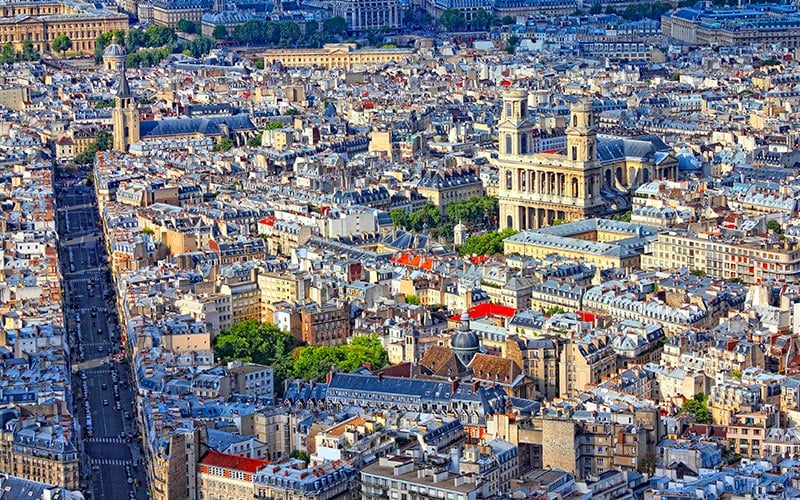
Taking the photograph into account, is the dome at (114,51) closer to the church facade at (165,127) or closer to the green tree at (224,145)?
the church facade at (165,127)

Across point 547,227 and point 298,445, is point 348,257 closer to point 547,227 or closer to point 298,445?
point 547,227

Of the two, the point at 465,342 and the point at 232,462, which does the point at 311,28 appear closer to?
the point at 465,342

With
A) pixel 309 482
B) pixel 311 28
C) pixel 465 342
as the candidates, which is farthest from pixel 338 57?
pixel 309 482

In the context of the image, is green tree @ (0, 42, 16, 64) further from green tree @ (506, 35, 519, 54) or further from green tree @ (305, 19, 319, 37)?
green tree @ (506, 35, 519, 54)

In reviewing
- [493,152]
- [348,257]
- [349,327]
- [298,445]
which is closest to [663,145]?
[493,152]

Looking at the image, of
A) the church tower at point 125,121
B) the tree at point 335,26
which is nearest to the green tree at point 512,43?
the tree at point 335,26

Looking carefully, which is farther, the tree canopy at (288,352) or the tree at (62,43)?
the tree at (62,43)

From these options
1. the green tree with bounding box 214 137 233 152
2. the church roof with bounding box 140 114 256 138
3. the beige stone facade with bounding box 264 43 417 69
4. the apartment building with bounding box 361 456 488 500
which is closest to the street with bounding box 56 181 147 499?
the apartment building with bounding box 361 456 488 500
